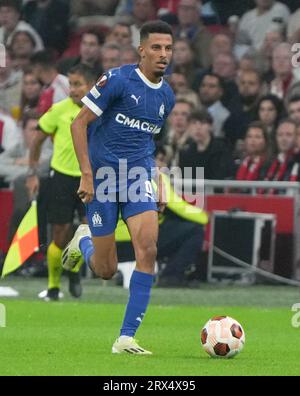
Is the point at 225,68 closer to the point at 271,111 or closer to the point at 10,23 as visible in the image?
the point at 271,111

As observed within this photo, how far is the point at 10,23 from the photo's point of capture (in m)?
21.8

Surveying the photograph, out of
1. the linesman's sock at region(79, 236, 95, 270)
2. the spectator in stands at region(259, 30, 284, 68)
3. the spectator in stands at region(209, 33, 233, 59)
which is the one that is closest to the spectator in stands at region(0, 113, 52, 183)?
the spectator in stands at region(209, 33, 233, 59)

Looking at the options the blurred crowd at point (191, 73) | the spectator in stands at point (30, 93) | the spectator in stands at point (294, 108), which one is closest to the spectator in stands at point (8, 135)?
the blurred crowd at point (191, 73)

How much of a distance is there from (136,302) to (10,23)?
496 inches

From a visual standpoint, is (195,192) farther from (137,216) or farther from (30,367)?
(30,367)

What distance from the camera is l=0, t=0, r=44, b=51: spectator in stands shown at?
21594 millimetres

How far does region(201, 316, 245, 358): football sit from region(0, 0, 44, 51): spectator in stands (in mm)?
12387

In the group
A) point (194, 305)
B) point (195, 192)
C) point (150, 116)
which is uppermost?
point (150, 116)

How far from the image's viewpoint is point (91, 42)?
2059cm

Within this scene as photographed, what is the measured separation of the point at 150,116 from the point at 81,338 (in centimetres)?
203

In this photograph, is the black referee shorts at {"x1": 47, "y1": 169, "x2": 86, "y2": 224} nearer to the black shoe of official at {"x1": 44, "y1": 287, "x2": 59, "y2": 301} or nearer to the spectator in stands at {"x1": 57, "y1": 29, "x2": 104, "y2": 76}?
the black shoe of official at {"x1": 44, "y1": 287, "x2": 59, "y2": 301}

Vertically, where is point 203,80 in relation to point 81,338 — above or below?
above

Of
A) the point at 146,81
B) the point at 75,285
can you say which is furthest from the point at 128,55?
the point at 146,81

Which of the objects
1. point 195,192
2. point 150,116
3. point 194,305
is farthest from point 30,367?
point 195,192
